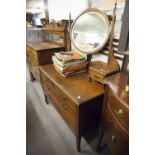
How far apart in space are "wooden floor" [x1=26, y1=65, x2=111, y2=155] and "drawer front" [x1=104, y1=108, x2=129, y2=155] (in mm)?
534

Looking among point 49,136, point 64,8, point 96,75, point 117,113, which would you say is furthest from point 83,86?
point 64,8

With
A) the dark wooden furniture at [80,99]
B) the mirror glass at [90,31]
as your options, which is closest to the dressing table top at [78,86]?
the dark wooden furniture at [80,99]

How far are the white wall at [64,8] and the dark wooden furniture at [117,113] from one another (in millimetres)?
1017

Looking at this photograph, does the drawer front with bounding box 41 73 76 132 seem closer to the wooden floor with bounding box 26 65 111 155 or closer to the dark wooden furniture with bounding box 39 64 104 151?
the dark wooden furniture with bounding box 39 64 104 151

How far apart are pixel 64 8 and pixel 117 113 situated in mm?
1631

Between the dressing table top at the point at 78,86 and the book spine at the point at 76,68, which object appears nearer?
the dressing table top at the point at 78,86

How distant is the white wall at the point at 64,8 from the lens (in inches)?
57.2

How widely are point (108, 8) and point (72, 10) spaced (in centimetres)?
61

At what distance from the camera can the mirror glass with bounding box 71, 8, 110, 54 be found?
3.84 ft

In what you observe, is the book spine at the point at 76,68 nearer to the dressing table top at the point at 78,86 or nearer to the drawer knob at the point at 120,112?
the dressing table top at the point at 78,86

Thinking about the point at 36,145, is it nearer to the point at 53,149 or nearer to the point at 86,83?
the point at 53,149

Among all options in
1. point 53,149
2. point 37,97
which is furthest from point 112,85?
point 37,97

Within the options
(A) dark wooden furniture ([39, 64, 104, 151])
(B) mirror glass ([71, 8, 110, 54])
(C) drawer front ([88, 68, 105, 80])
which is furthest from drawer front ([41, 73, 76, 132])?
(B) mirror glass ([71, 8, 110, 54])
